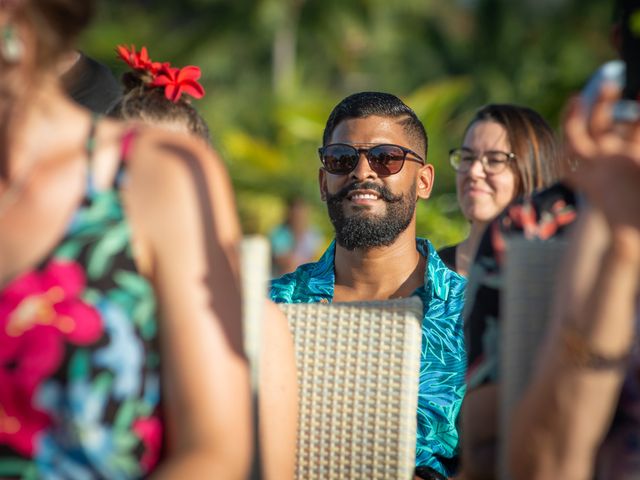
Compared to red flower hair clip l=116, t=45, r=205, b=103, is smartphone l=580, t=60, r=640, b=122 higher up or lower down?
lower down

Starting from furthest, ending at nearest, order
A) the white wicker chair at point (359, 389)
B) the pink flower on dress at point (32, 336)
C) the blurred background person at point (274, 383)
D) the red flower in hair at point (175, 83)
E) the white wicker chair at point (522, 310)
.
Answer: the red flower in hair at point (175, 83), the white wicker chair at point (359, 389), the blurred background person at point (274, 383), the white wicker chair at point (522, 310), the pink flower on dress at point (32, 336)

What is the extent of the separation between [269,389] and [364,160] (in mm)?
1774

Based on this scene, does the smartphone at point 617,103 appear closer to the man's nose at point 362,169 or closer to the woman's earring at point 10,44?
the woman's earring at point 10,44

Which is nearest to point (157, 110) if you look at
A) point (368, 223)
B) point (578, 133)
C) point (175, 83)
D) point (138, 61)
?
point (175, 83)

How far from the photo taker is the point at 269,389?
2654 millimetres

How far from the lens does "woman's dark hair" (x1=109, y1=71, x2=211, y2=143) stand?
3.42 m

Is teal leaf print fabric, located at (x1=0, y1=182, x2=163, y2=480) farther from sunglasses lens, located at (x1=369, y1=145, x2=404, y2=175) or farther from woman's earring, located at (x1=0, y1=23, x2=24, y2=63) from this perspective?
sunglasses lens, located at (x1=369, y1=145, x2=404, y2=175)

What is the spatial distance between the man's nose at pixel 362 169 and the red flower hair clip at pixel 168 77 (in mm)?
761

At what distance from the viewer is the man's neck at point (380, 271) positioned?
4281 mm

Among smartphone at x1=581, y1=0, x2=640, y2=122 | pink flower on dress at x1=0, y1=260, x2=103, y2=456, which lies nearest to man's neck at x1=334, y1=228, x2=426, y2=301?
smartphone at x1=581, y1=0, x2=640, y2=122

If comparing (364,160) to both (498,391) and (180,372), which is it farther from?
(180,372)

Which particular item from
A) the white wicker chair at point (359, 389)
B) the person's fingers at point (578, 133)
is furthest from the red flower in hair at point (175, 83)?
the person's fingers at point (578, 133)

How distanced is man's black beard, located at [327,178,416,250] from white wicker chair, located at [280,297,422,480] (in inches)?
45.2

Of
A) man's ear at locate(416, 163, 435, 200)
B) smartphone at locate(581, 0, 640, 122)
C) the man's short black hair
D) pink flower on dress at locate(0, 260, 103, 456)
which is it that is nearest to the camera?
pink flower on dress at locate(0, 260, 103, 456)
